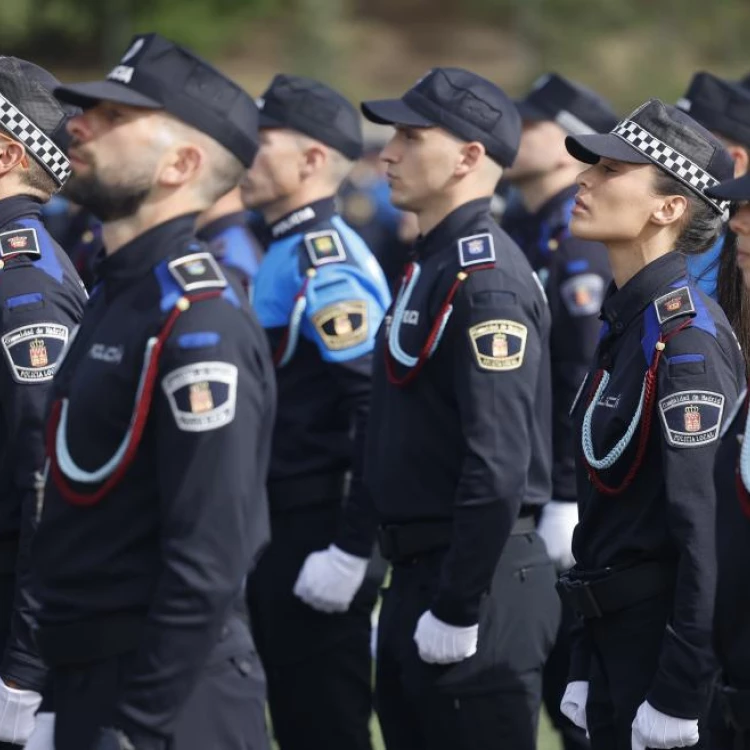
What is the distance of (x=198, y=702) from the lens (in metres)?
3.66

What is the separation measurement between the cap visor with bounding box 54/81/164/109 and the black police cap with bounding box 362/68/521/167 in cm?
173

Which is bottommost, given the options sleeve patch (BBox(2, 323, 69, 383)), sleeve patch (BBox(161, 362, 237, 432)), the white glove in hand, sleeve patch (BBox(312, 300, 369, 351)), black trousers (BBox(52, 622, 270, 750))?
the white glove in hand

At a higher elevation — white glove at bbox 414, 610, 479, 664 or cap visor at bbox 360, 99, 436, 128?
cap visor at bbox 360, 99, 436, 128

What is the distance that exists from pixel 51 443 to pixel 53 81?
1989 millimetres

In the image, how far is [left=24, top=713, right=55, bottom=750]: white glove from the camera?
3.79m

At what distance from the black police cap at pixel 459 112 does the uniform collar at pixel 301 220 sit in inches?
38.2

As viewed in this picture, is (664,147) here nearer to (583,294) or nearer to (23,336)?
(23,336)

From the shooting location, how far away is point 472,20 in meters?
51.2

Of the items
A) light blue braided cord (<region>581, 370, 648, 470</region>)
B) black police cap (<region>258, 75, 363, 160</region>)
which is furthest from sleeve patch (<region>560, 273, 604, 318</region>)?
light blue braided cord (<region>581, 370, 648, 470</region>)

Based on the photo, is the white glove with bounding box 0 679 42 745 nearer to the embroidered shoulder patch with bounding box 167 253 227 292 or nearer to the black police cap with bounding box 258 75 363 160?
the embroidered shoulder patch with bounding box 167 253 227 292

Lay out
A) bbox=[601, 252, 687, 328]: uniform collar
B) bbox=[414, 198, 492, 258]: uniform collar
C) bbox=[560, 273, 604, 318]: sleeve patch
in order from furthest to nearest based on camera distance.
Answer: bbox=[560, 273, 604, 318]: sleeve patch
bbox=[414, 198, 492, 258]: uniform collar
bbox=[601, 252, 687, 328]: uniform collar

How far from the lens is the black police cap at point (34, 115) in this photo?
513 cm

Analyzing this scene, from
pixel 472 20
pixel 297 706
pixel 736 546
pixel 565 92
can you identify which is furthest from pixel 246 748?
pixel 472 20

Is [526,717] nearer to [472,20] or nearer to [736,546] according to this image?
[736,546]
